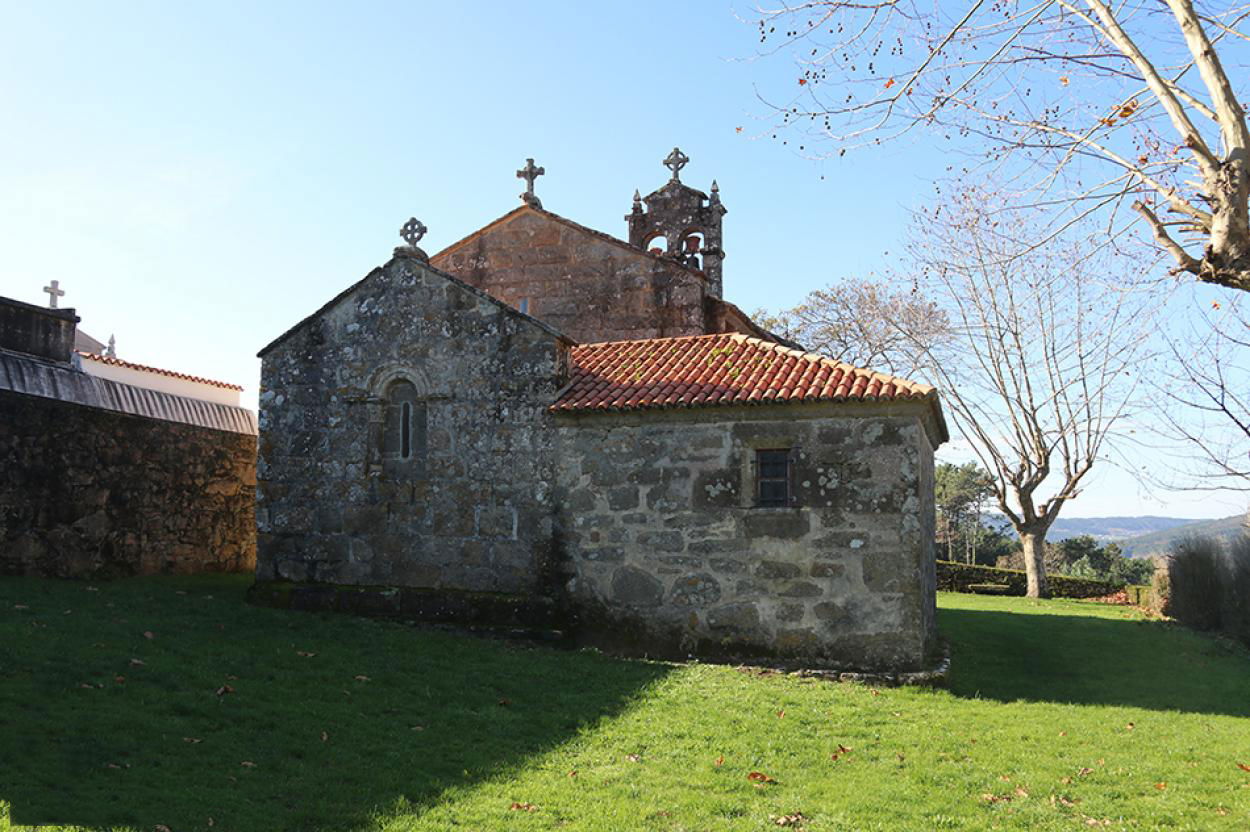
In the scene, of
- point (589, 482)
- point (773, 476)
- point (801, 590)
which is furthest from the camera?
point (589, 482)

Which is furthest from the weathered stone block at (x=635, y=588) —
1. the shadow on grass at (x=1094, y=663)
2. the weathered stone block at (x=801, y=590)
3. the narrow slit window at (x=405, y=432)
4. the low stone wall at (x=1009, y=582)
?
the low stone wall at (x=1009, y=582)

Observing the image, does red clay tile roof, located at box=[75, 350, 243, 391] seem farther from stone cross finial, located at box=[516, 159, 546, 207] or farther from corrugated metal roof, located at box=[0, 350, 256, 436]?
stone cross finial, located at box=[516, 159, 546, 207]

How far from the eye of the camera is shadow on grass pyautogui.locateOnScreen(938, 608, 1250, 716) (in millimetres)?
11328

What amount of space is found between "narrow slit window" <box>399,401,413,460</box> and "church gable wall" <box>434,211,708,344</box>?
19.5 ft

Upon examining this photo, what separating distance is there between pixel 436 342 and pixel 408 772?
24.9 feet

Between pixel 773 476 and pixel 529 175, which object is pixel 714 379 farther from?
pixel 529 175

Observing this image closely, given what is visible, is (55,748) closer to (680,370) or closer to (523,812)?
(523,812)

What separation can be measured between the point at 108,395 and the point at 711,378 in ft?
30.4

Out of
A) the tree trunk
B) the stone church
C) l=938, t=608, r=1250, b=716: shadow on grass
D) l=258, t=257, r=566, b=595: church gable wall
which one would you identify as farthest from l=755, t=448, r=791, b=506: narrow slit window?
the tree trunk

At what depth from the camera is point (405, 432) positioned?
13555mm

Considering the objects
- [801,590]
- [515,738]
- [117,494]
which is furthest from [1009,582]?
[117,494]

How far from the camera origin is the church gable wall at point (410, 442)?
12781mm

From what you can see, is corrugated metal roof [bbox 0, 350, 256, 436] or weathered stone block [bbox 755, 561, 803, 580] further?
corrugated metal roof [bbox 0, 350, 256, 436]

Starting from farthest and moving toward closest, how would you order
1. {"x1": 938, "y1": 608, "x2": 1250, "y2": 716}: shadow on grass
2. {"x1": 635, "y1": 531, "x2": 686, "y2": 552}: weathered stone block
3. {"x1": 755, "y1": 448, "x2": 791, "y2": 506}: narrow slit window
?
1. {"x1": 635, "y1": 531, "x2": 686, "y2": 552}: weathered stone block
2. {"x1": 755, "y1": 448, "x2": 791, "y2": 506}: narrow slit window
3. {"x1": 938, "y1": 608, "x2": 1250, "y2": 716}: shadow on grass
